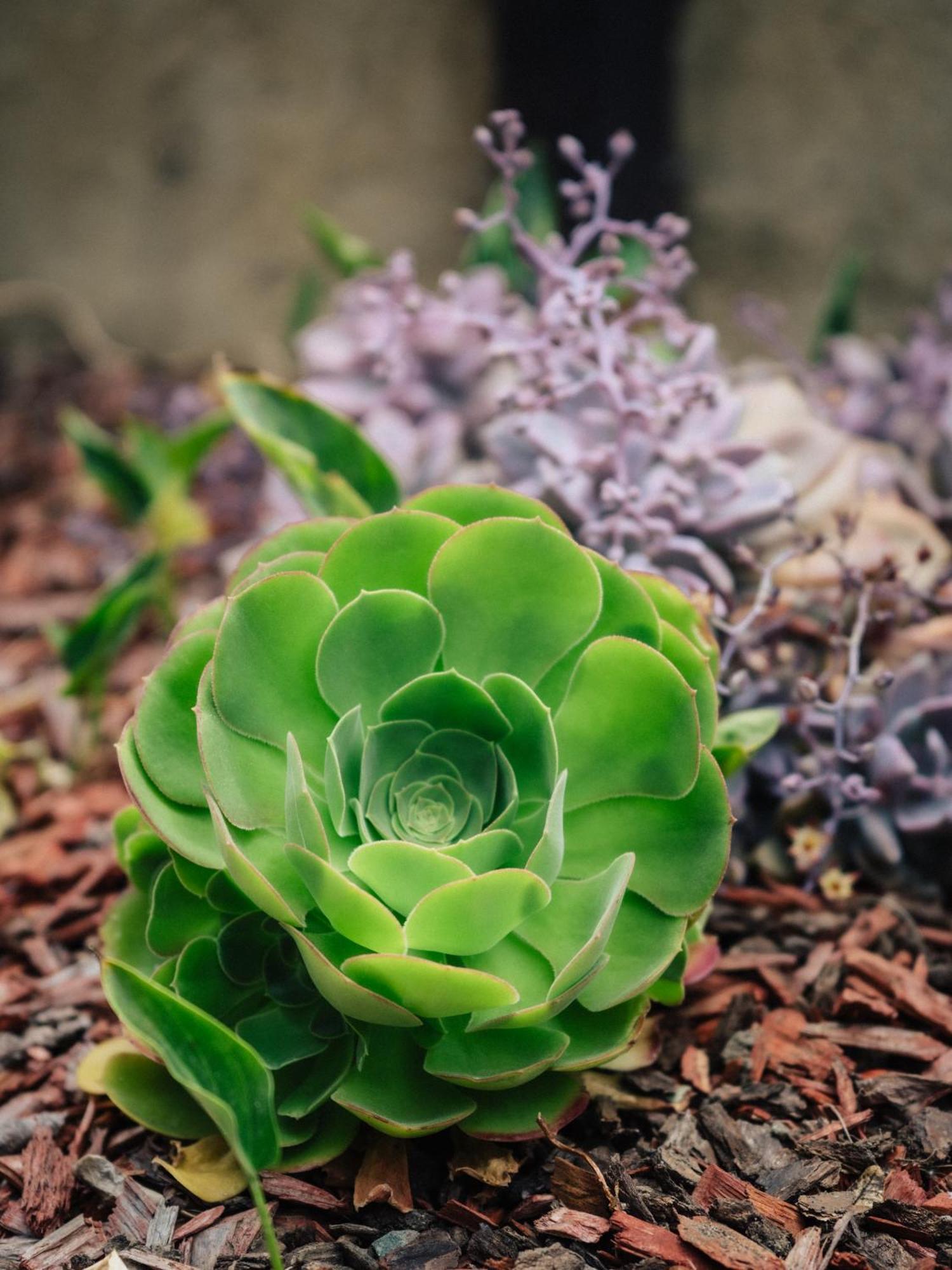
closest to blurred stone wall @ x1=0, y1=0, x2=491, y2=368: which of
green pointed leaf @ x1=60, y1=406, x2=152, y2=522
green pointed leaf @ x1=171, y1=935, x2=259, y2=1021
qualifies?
green pointed leaf @ x1=60, y1=406, x2=152, y2=522

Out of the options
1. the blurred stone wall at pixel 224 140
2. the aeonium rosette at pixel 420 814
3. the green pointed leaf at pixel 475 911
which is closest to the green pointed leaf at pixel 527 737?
the aeonium rosette at pixel 420 814

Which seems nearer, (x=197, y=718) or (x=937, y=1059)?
(x=197, y=718)

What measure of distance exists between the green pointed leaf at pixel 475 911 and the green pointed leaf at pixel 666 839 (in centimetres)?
10

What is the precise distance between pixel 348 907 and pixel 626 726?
249 mm

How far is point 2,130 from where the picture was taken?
2.05 metres

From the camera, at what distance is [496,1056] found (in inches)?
28.5

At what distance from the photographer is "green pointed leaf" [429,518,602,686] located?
0.80m

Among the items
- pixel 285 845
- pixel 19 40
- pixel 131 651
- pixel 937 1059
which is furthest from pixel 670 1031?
pixel 19 40

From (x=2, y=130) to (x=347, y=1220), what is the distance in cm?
205

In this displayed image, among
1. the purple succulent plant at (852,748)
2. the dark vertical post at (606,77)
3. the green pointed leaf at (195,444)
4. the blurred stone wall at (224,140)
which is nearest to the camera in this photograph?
the purple succulent plant at (852,748)

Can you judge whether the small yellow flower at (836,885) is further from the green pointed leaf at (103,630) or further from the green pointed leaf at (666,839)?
the green pointed leaf at (103,630)

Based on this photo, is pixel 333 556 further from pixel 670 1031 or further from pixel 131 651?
pixel 131 651

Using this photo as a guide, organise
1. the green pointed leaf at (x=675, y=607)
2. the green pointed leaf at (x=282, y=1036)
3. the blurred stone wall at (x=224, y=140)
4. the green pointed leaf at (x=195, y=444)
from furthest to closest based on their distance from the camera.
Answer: the blurred stone wall at (x=224, y=140)
the green pointed leaf at (x=195, y=444)
the green pointed leaf at (x=675, y=607)
the green pointed leaf at (x=282, y=1036)

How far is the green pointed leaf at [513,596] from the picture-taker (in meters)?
0.80
